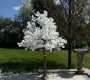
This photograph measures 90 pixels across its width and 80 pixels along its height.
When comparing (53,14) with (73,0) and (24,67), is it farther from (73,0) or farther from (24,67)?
(24,67)

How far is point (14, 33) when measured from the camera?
33.5 meters

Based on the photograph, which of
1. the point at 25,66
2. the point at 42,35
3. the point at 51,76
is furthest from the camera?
the point at 25,66

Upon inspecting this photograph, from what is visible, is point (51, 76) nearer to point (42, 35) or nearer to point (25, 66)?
point (42, 35)

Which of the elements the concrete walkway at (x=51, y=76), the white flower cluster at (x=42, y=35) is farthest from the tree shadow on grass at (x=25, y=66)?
the white flower cluster at (x=42, y=35)

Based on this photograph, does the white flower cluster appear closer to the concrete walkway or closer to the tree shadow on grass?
the concrete walkway

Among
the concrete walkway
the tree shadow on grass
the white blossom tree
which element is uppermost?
the white blossom tree

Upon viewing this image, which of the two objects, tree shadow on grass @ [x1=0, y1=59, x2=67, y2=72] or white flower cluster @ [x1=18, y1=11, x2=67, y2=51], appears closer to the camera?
white flower cluster @ [x1=18, y1=11, x2=67, y2=51]

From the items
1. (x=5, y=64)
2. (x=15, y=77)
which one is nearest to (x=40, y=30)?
(x=15, y=77)

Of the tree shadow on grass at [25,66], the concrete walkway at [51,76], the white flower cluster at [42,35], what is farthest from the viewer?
the tree shadow on grass at [25,66]

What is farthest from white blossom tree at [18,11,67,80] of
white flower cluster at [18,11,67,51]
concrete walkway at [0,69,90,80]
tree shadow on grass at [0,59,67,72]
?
tree shadow on grass at [0,59,67,72]

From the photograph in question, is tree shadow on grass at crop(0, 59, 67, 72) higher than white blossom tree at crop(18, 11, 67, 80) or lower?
lower

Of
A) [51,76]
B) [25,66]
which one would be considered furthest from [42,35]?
[25,66]

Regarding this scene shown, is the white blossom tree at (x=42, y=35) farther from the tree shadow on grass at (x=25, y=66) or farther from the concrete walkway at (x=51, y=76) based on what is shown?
the tree shadow on grass at (x=25, y=66)

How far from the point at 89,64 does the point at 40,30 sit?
22.6 feet
